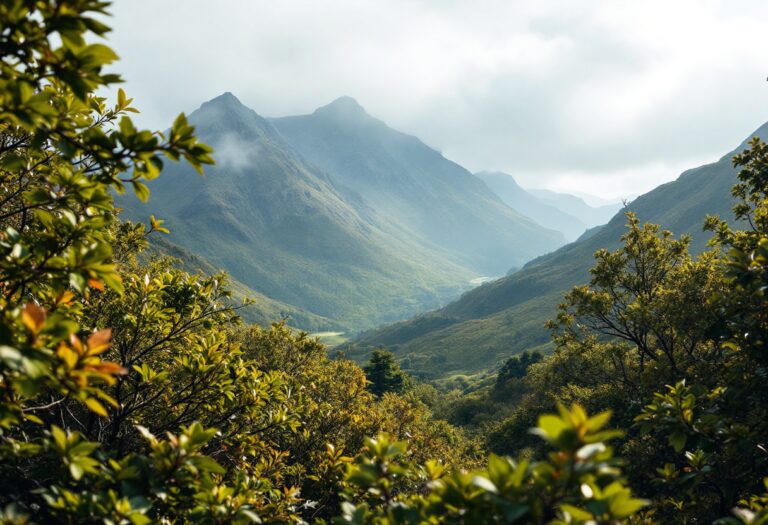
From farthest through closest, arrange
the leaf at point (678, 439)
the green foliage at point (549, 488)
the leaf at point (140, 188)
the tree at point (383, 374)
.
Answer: the tree at point (383, 374), the leaf at point (678, 439), the leaf at point (140, 188), the green foliage at point (549, 488)

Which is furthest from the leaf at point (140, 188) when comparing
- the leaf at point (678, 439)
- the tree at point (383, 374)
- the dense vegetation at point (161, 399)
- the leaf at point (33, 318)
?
the tree at point (383, 374)

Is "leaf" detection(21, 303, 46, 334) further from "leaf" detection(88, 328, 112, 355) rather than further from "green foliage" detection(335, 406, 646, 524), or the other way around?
"green foliage" detection(335, 406, 646, 524)

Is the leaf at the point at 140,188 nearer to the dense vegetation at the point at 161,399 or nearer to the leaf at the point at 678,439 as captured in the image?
the dense vegetation at the point at 161,399

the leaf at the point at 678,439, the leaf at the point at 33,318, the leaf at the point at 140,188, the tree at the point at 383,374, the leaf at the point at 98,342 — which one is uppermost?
the leaf at the point at 140,188

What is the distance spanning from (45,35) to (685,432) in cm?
790

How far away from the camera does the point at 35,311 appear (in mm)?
2855

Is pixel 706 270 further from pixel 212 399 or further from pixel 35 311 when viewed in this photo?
pixel 35 311

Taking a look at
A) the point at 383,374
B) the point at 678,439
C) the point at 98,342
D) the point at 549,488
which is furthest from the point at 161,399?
the point at 383,374

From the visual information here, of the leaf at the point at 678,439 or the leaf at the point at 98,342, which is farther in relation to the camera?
the leaf at the point at 678,439

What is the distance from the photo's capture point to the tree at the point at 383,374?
235 ft

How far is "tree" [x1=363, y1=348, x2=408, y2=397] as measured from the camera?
71.8 m

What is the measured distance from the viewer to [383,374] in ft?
237

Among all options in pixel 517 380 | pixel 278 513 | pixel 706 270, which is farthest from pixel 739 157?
pixel 517 380

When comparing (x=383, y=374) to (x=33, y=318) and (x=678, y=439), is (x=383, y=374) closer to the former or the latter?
(x=678, y=439)
